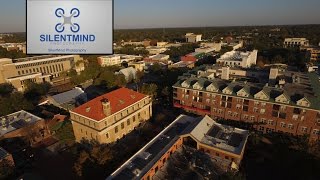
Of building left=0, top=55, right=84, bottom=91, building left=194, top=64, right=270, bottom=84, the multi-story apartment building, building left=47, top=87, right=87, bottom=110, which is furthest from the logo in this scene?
building left=0, top=55, right=84, bottom=91

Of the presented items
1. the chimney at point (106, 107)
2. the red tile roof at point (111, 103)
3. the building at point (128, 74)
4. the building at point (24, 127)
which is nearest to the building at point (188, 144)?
the chimney at point (106, 107)

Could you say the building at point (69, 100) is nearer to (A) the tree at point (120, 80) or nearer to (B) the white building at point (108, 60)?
(A) the tree at point (120, 80)

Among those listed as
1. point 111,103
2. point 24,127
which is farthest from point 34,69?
point 111,103

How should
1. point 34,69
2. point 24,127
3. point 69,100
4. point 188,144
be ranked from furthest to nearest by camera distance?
point 34,69 → point 69,100 → point 24,127 → point 188,144

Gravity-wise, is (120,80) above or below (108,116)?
above

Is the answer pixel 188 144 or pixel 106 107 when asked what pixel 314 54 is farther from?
pixel 106 107
